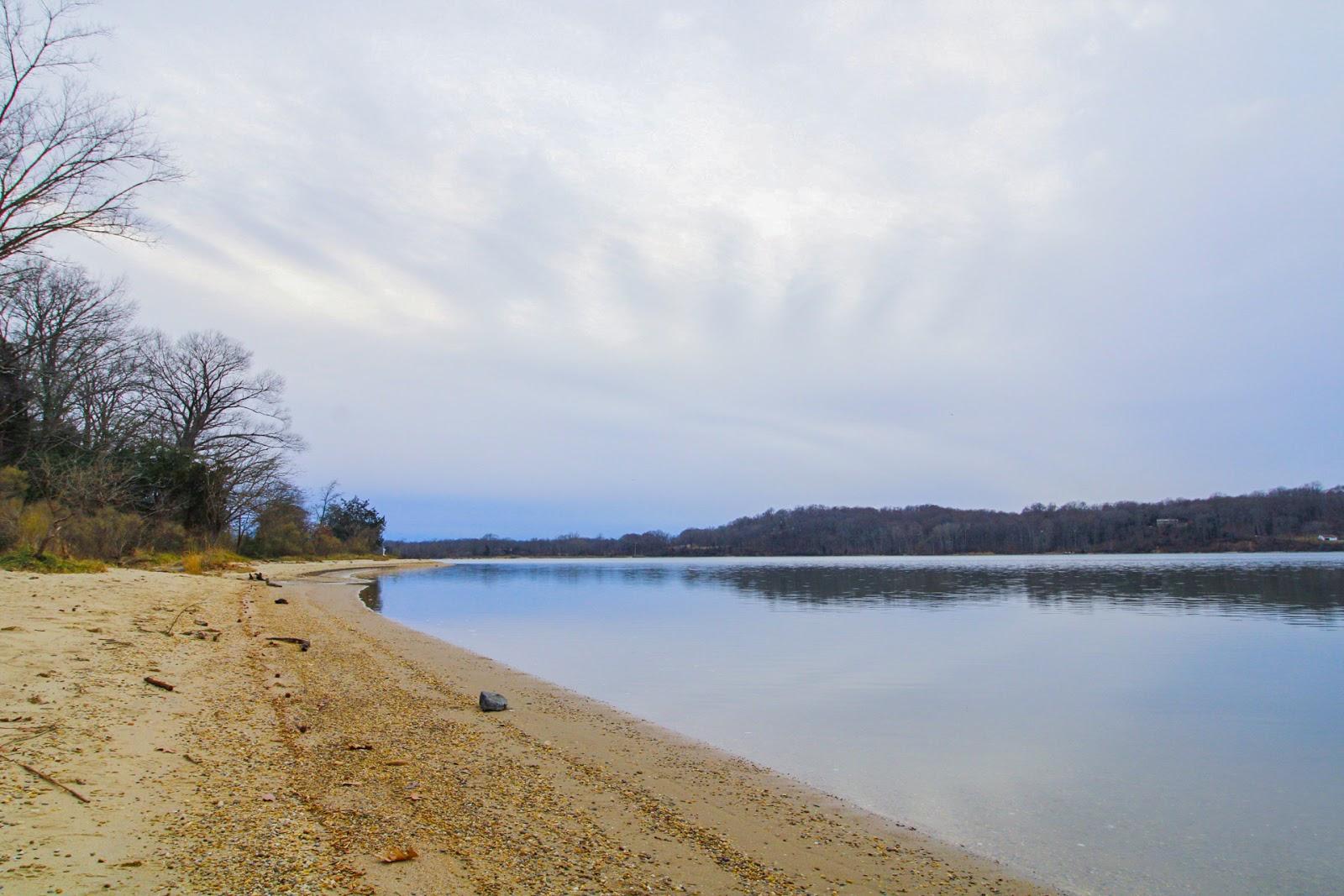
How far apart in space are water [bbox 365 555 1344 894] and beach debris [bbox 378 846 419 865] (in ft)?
14.6

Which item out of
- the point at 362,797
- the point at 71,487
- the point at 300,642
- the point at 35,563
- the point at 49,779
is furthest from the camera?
the point at 71,487

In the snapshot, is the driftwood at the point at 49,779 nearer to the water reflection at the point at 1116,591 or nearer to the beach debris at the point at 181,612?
the beach debris at the point at 181,612

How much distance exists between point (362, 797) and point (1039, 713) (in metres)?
Result: 10.2

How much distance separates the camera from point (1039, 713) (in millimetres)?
11711

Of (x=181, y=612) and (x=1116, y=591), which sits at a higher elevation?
(x=181, y=612)

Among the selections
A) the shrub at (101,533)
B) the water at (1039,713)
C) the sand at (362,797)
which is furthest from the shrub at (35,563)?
the water at (1039,713)

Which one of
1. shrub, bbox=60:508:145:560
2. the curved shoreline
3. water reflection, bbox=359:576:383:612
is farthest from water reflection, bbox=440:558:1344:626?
shrub, bbox=60:508:145:560

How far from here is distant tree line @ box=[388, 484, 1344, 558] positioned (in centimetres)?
11431

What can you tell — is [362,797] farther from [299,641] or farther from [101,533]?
[101,533]

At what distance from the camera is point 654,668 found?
52.1 ft

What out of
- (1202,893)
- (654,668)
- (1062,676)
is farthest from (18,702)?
(1062,676)

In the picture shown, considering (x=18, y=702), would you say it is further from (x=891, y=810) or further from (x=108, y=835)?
(x=891, y=810)

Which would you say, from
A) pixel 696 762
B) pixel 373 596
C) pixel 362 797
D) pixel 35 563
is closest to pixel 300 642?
pixel 35 563

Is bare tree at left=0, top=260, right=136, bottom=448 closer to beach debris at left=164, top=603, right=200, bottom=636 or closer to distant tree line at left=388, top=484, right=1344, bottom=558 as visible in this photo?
beach debris at left=164, top=603, right=200, bottom=636
